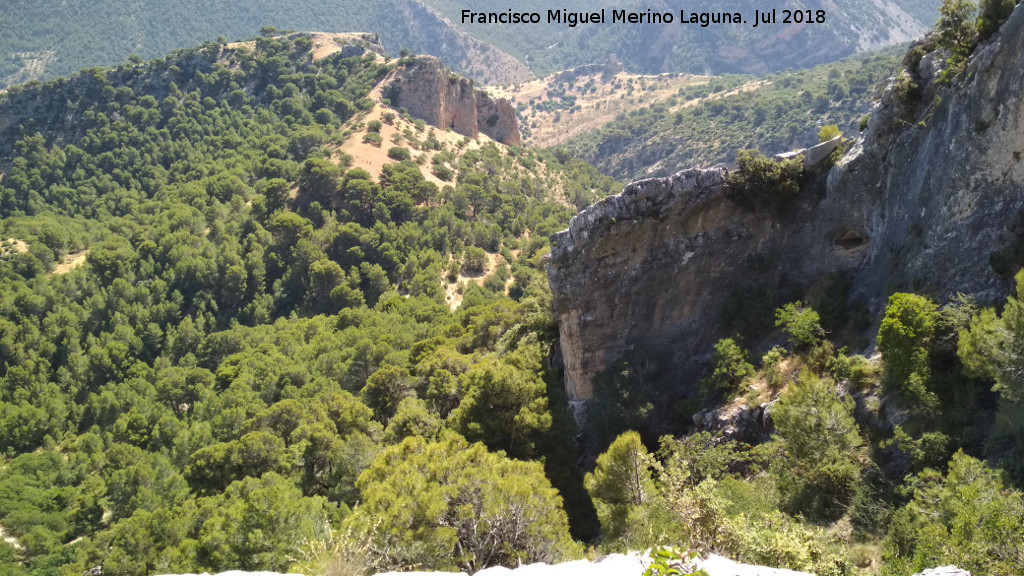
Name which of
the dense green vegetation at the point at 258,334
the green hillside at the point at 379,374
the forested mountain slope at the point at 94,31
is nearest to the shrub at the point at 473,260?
the green hillside at the point at 379,374

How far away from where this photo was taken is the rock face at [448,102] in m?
87.1

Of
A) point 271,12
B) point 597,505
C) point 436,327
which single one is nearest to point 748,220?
point 597,505

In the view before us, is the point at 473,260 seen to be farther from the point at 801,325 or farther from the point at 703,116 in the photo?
the point at 703,116

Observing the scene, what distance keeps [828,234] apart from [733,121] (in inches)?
4318

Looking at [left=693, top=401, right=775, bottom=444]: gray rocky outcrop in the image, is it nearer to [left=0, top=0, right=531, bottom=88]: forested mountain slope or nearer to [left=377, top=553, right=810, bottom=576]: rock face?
[left=377, top=553, right=810, bottom=576]: rock face

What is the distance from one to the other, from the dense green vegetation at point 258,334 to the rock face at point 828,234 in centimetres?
466

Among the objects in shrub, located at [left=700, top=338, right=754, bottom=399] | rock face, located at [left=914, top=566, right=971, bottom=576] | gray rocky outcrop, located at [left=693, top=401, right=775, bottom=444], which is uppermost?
rock face, located at [left=914, top=566, right=971, bottom=576]

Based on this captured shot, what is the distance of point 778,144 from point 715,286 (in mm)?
93961

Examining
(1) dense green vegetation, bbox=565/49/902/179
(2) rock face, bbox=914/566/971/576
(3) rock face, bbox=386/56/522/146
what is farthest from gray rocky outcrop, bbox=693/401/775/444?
(1) dense green vegetation, bbox=565/49/902/179

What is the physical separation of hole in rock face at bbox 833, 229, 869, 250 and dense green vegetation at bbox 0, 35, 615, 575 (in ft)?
38.4

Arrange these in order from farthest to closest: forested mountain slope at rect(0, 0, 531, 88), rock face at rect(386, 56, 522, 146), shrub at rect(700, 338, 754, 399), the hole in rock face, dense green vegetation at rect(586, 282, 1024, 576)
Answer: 1. forested mountain slope at rect(0, 0, 531, 88)
2. rock face at rect(386, 56, 522, 146)
3. the hole in rock face
4. shrub at rect(700, 338, 754, 399)
5. dense green vegetation at rect(586, 282, 1024, 576)

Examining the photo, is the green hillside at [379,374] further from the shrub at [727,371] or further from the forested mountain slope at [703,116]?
the forested mountain slope at [703,116]

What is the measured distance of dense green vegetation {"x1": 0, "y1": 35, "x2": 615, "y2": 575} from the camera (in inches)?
747

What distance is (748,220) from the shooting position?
74.7 ft
